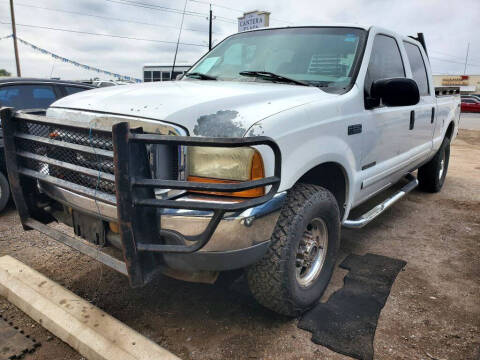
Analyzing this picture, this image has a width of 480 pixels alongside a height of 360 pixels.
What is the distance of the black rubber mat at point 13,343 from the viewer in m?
2.18

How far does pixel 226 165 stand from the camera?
196 cm

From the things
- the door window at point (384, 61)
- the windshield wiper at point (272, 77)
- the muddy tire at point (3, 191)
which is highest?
the door window at point (384, 61)

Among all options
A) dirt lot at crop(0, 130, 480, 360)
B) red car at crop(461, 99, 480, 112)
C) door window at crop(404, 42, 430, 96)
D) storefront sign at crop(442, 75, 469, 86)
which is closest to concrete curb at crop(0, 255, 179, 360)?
dirt lot at crop(0, 130, 480, 360)

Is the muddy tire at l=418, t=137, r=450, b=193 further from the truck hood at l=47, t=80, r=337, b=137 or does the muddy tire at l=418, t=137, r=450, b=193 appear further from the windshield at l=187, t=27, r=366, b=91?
the truck hood at l=47, t=80, r=337, b=137

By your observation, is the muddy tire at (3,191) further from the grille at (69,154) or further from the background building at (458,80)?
the background building at (458,80)

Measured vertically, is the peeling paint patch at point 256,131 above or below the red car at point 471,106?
above

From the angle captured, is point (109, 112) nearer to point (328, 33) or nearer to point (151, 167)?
point (151, 167)

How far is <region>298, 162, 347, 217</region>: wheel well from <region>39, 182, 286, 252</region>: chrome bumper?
666 millimetres

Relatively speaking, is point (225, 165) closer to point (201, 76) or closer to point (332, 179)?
point (332, 179)

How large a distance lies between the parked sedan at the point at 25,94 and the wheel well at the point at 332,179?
3.41 m

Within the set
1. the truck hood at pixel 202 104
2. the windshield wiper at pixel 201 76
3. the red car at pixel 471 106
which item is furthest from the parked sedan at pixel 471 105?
the truck hood at pixel 202 104

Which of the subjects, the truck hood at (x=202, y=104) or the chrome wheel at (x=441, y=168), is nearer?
the truck hood at (x=202, y=104)

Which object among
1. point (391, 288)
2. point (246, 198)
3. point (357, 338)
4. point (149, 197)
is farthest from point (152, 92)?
point (391, 288)

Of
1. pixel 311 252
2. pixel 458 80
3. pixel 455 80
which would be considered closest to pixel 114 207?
pixel 311 252
